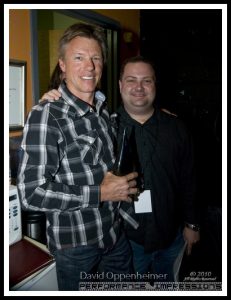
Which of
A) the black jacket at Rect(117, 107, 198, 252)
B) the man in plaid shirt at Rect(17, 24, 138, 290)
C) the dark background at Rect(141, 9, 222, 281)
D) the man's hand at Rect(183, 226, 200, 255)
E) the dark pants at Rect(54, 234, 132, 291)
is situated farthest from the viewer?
the dark background at Rect(141, 9, 222, 281)

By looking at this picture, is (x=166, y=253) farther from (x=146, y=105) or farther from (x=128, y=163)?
(x=146, y=105)

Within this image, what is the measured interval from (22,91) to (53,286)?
1008 millimetres

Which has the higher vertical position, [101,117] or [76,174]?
[101,117]

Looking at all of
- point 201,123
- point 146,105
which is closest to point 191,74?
point 201,123

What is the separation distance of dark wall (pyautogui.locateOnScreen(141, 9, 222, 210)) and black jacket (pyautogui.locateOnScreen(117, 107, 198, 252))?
1.35 meters

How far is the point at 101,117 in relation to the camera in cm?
118

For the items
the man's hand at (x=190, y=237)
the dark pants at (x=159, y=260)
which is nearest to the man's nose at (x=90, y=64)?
the dark pants at (x=159, y=260)

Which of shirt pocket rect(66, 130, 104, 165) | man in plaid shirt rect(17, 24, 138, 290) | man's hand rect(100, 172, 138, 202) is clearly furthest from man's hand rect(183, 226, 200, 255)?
shirt pocket rect(66, 130, 104, 165)

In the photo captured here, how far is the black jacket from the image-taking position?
1422 mm

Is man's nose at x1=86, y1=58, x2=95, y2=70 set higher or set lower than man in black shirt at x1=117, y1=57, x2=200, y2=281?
higher

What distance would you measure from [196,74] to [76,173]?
2.18 meters

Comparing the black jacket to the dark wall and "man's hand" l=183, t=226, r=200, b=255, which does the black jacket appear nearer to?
"man's hand" l=183, t=226, r=200, b=255

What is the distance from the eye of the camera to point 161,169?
1.43 m

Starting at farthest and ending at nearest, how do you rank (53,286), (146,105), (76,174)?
(146,105) → (53,286) → (76,174)
